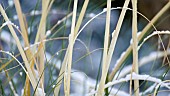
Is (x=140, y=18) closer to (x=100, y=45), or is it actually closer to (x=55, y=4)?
(x=100, y=45)

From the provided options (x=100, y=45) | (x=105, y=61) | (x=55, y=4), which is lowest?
(x=105, y=61)

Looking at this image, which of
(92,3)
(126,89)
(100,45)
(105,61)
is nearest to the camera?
(105,61)

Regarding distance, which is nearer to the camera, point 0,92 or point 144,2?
point 0,92

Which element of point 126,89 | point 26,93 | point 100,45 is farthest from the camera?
point 100,45

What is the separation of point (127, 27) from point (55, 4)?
32 cm

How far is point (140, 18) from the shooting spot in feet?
5.90

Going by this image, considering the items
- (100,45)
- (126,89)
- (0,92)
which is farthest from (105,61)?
(100,45)

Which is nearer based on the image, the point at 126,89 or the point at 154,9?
the point at 126,89

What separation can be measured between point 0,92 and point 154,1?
3.90 feet

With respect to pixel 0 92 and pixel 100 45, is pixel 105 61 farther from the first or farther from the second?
pixel 100 45

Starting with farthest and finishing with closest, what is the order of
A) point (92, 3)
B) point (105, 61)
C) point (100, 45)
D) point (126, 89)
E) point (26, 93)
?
point (100, 45)
point (126, 89)
point (92, 3)
point (26, 93)
point (105, 61)

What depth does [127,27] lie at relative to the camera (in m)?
1.75

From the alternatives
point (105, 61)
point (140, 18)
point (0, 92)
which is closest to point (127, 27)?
point (140, 18)

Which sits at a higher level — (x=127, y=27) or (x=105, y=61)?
(x=127, y=27)
